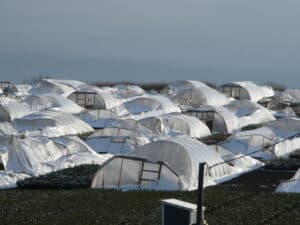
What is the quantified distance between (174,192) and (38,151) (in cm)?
823

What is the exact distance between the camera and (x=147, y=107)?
41594mm

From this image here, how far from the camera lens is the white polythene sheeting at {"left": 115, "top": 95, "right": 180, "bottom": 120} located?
133ft

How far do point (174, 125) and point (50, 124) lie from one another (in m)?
6.68

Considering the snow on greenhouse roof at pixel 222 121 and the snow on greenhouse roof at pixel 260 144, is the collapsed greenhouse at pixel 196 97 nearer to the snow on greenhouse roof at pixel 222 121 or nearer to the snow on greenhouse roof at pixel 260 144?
the snow on greenhouse roof at pixel 222 121

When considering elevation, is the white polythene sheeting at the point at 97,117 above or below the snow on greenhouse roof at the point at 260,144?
below

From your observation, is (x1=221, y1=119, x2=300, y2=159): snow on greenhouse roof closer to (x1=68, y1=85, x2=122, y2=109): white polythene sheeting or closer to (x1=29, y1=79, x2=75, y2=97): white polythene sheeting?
(x1=68, y1=85, x2=122, y2=109): white polythene sheeting

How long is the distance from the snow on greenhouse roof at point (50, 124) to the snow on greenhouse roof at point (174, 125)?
3702 millimetres

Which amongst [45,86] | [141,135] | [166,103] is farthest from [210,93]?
[141,135]

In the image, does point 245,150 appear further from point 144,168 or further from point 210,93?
point 210,93

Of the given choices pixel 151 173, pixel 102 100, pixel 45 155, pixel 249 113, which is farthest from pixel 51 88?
pixel 151 173

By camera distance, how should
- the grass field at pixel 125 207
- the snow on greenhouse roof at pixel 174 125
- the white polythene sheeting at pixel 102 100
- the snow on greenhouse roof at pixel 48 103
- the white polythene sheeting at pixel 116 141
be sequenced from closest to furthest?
the grass field at pixel 125 207, the white polythene sheeting at pixel 116 141, the snow on greenhouse roof at pixel 174 125, the snow on greenhouse roof at pixel 48 103, the white polythene sheeting at pixel 102 100

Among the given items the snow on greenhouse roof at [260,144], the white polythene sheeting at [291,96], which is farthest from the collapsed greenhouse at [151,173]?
the white polythene sheeting at [291,96]

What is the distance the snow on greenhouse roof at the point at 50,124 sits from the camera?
32156mm

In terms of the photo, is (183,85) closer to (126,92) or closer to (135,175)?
(126,92)
